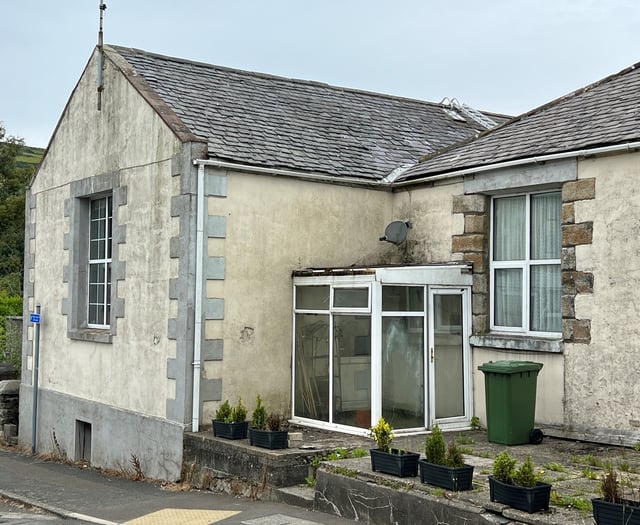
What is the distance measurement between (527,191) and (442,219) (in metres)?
1.55

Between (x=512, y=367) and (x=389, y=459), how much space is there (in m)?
2.75

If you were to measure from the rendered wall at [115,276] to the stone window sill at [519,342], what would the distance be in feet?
14.7

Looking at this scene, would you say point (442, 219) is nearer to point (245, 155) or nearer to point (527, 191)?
point (527, 191)

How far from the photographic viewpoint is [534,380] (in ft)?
35.5

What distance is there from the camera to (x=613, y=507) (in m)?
6.41

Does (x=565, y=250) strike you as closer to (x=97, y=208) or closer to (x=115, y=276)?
(x=115, y=276)

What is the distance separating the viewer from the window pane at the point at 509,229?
12023 mm

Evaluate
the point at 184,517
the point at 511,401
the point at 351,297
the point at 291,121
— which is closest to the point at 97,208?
the point at 291,121

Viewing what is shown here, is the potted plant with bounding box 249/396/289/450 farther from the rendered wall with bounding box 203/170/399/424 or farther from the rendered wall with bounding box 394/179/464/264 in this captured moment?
the rendered wall with bounding box 394/179/464/264

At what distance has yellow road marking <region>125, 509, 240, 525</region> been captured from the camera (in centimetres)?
905

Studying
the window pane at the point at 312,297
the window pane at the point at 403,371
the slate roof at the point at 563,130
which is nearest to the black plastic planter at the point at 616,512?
the window pane at the point at 403,371

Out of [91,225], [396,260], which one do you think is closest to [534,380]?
[396,260]

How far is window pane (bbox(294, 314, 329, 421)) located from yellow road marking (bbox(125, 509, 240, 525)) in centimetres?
287

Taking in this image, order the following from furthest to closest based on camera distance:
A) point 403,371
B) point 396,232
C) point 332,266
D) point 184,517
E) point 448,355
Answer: point 396,232 → point 332,266 → point 448,355 → point 403,371 → point 184,517
